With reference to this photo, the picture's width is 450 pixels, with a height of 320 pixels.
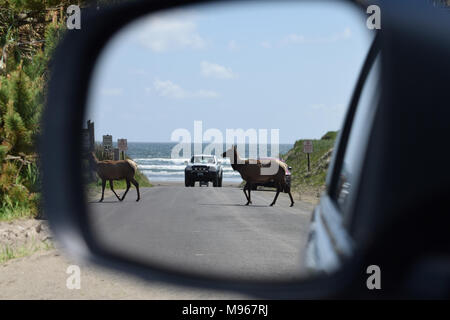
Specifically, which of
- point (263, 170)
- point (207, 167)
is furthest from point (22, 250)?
point (263, 170)

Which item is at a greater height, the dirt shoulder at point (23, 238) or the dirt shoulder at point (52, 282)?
the dirt shoulder at point (52, 282)

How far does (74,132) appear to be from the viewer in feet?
6.70

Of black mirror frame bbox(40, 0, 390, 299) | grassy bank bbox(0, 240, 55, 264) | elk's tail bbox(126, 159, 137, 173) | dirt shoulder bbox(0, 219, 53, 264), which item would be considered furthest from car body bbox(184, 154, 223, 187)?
dirt shoulder bbox(0, 219, 53, 264)

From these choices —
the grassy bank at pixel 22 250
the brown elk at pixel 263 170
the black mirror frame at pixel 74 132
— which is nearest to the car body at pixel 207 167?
the brown elk at pixel 263 170

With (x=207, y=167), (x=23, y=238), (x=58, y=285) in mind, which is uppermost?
(x=207, y=167)

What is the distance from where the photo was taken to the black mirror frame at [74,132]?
195 centimetres

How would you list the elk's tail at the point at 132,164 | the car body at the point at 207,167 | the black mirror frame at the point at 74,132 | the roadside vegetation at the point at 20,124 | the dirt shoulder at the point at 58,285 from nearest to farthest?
the black mirror frame at the point at 74,132 → the car body at the point at 207,167 → the elk's tail at the point at 132,164 → the dirt shoulder at the point at 58,285 → the roadside vegetation at the point at 20,124

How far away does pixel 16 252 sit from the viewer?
10.4 metres

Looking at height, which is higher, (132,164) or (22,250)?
(132,164)

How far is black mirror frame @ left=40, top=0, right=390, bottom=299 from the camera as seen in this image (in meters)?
1.95

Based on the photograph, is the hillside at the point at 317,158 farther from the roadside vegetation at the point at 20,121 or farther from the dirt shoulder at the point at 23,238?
the roadside vegetation at the point at 20,121

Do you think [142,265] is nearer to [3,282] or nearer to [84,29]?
[84,29]

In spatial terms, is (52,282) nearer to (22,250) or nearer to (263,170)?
(22,250)

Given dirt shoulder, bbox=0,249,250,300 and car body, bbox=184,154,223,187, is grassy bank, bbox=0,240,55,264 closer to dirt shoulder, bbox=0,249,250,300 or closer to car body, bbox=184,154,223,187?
dirt shoulder, bbox=0,249,250,300
